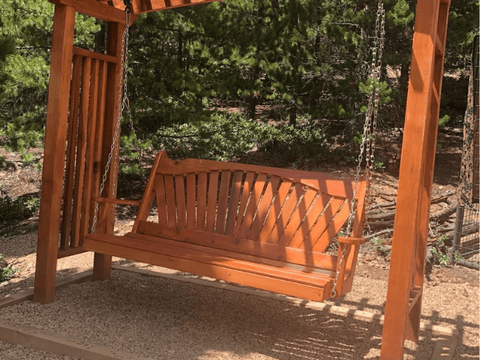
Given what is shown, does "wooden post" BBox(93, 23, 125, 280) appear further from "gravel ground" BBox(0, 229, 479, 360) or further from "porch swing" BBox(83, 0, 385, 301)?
"gravel ground" BBox(0, 229, 479, 360)

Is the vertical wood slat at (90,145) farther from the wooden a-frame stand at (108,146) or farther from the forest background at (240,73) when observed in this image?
the forest background at (240,73)

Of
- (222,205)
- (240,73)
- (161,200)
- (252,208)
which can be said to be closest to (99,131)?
(161,200)

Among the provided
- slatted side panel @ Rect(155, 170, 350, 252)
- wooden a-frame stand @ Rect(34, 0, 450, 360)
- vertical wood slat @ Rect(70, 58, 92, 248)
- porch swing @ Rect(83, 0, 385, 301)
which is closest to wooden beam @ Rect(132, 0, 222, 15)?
wooden a-frame stand @ Rect(34, 0, 450, 360)

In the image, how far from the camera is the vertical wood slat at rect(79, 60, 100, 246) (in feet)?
15.7

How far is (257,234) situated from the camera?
4484 mm

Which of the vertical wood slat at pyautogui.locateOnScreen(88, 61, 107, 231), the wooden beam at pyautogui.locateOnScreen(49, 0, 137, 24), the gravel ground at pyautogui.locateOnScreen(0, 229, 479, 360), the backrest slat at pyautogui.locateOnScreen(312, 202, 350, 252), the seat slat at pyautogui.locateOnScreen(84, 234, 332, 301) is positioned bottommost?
the gravel ground at pyautogui.locateOnScreen(0, 229, 479, 360)

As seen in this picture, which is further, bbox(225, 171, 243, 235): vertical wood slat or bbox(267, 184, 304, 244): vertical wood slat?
bbox(225, 171, 243, 235): vertical wood slat

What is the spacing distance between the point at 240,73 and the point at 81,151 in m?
6.39

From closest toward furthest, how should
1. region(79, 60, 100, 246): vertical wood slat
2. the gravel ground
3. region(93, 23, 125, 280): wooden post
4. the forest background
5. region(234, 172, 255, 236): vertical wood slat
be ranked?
the gravel ground
region(234, 172, 255, 236): vertical wood slat
region(79, 60, 100, 246): vertical wood slat
region(93, 23, 125, 280): wooden post
the forest background

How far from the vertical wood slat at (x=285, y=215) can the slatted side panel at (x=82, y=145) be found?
65.0 inches

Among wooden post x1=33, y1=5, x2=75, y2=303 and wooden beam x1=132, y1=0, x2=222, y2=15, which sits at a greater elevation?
wooden beam x1=132, y1=0, x2=222, y2=15

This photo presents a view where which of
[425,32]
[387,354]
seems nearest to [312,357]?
[387,354]

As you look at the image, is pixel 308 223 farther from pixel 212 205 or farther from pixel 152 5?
pixel 152 5

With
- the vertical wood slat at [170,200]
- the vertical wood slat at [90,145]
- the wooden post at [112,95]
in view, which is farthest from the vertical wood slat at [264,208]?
the vertical wood slat at [90,145]
